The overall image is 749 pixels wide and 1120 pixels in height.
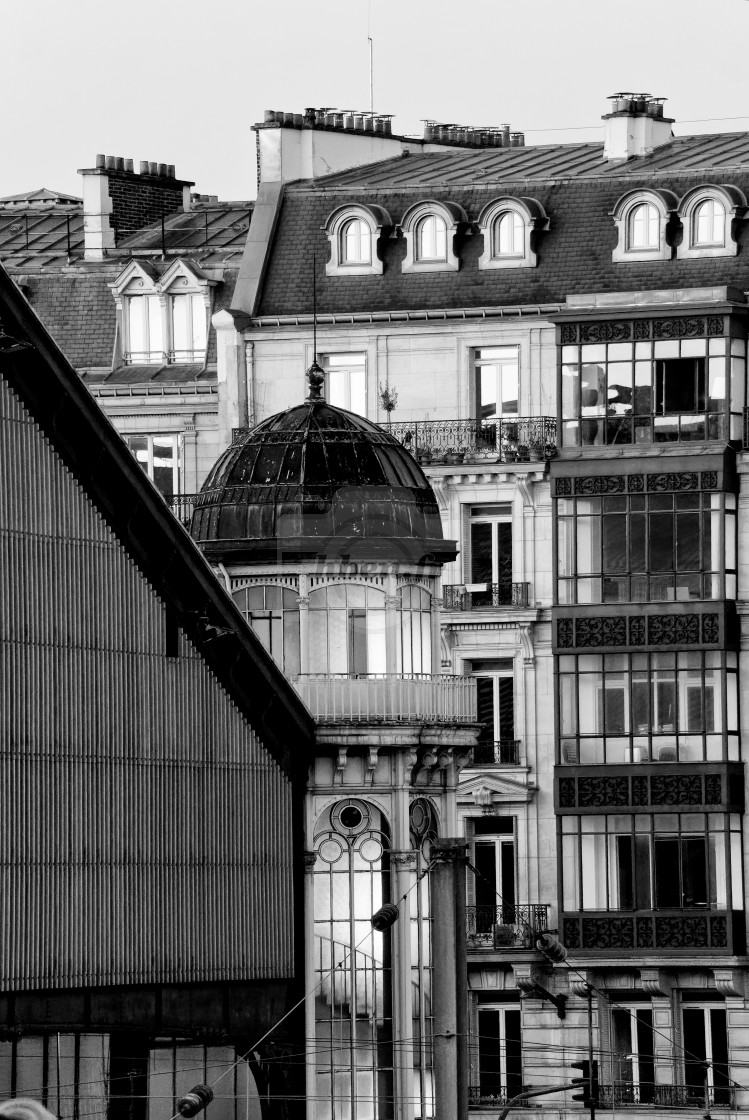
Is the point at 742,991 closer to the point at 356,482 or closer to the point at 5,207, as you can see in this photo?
the point at 356,482

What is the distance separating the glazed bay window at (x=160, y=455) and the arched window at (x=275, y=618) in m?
36.5

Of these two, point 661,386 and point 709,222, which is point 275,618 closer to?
point 661,386

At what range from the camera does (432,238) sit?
130500mm

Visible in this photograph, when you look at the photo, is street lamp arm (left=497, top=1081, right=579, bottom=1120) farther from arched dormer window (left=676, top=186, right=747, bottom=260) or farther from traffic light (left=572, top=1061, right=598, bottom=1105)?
arched dormer window (left=676, top=186, right=747, bottom=260)

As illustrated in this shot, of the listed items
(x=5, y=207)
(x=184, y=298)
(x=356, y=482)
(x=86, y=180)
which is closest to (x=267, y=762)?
(x=356, y=482)

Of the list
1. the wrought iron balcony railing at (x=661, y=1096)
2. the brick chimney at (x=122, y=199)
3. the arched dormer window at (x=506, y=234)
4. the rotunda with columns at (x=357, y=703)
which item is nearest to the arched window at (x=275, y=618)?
the rotunda with columns at (x=357, y=703)

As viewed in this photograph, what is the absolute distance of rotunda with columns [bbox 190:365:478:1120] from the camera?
94.4 meters

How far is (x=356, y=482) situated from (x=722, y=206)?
3232cm

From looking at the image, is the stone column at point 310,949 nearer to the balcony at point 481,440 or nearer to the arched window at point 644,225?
the balcony at point 481,440

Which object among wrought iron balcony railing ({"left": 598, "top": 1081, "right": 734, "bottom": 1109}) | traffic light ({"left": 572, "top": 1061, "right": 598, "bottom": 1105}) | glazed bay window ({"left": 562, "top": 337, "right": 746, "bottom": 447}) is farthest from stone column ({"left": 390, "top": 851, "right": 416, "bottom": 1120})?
glazed bay window ({"left": 562, "top": 337, "right": 746, "bottom": 447})

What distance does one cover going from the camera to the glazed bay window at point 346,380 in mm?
130250

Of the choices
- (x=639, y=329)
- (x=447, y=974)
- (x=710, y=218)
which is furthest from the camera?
(x=710, y=218)

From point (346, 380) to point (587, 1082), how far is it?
29.6m

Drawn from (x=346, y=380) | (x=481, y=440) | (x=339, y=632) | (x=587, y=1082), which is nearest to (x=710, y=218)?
(x=481, y=440)
